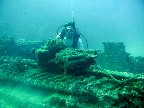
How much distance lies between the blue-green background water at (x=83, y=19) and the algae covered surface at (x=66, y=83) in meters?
12.4

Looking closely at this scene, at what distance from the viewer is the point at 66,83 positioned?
508 centimetres

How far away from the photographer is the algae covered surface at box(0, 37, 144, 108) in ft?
13.3

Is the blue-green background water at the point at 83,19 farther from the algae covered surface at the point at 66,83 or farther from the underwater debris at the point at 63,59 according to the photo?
the underwater debris at the point at 63,59

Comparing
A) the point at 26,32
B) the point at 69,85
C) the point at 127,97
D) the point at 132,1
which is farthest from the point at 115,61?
the point at 132,1

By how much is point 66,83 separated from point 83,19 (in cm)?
1930

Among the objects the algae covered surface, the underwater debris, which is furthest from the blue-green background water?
the underwater debris

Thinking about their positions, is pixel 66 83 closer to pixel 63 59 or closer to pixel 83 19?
pixel 63 59

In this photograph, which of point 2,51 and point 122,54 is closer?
point 2,51

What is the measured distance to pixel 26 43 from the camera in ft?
36.6

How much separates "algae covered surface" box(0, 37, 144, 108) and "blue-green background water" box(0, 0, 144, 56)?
40.6 feet

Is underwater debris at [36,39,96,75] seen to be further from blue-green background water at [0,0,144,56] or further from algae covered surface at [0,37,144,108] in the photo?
blue-green background water at [0,0,144,56]

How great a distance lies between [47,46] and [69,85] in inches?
84.5

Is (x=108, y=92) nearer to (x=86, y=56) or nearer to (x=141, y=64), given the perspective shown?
(x=86, y=56)

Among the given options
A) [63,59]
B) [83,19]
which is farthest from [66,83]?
[83,19]
